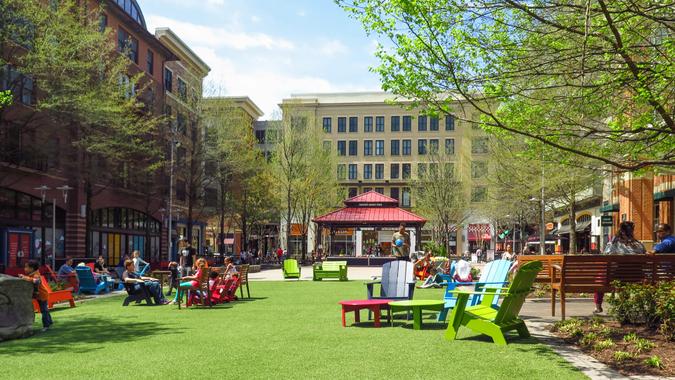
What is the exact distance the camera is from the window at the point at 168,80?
2212 inches

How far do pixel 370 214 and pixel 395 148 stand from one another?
5207 centimetres

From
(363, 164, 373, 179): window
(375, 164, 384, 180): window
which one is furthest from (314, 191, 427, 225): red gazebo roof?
(363, 164, 373, 179): window

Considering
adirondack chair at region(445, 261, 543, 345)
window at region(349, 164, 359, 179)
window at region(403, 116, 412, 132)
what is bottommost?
adirondack chair at region(445, 261, 543, 345)

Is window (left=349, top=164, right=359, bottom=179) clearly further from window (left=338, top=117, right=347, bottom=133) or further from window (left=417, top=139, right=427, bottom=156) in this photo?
window (left=417, top=139, right=427, bottom=156)

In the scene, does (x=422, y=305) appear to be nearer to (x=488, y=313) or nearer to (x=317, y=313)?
(x=488, y=313)

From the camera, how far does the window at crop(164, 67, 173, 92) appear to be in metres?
56.2

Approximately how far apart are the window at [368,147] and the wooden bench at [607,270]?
278ft

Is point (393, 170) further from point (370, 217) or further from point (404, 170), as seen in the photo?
point (370, 217)

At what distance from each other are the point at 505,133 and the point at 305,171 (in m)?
45.1

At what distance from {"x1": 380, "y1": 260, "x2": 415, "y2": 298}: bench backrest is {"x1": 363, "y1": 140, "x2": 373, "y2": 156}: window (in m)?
83.0

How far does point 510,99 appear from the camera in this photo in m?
12.5

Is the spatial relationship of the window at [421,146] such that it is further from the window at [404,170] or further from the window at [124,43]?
the window at [124,43]

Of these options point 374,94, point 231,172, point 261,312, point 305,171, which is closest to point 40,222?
point 231,172

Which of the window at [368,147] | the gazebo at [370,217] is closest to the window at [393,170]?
the window at [368,147]
